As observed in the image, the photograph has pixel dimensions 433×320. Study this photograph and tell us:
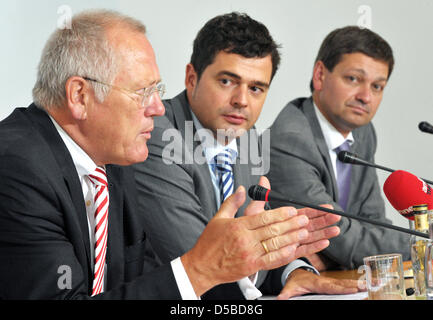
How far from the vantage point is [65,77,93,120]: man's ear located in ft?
4.13

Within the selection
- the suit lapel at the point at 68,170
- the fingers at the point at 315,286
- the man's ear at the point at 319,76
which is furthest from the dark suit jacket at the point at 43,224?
the man's ear at the point at 319,76

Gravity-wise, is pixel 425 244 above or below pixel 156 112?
below

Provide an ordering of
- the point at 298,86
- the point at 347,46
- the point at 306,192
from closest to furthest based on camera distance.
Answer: the point at 306,192
the point at 347,46
the point at 298,86

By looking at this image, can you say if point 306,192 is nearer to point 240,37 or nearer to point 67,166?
point 240,37

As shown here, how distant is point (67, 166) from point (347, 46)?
156 cm

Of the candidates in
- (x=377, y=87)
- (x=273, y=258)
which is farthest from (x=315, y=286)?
(x=377, y=87)

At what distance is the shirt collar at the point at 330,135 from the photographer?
2.26 metres

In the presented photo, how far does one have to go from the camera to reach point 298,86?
326 centimetres

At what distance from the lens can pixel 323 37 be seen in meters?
3.30

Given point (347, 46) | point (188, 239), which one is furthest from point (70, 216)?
point (347, 46)

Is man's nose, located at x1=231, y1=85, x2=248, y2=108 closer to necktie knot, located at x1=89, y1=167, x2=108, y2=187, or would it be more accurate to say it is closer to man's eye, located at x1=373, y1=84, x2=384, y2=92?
necktie knot, located at x1=89, y1=167, x2=108, y2=187

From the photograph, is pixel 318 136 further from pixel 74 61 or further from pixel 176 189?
pixel 74 61

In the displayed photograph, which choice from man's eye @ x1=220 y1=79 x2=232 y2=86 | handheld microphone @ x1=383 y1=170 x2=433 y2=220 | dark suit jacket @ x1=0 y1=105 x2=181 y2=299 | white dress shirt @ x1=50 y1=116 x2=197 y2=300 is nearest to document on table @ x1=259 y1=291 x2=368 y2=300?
handheld microphone @ x1=383 y1=170 x2=433 y2=220

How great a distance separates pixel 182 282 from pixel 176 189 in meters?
0.60
